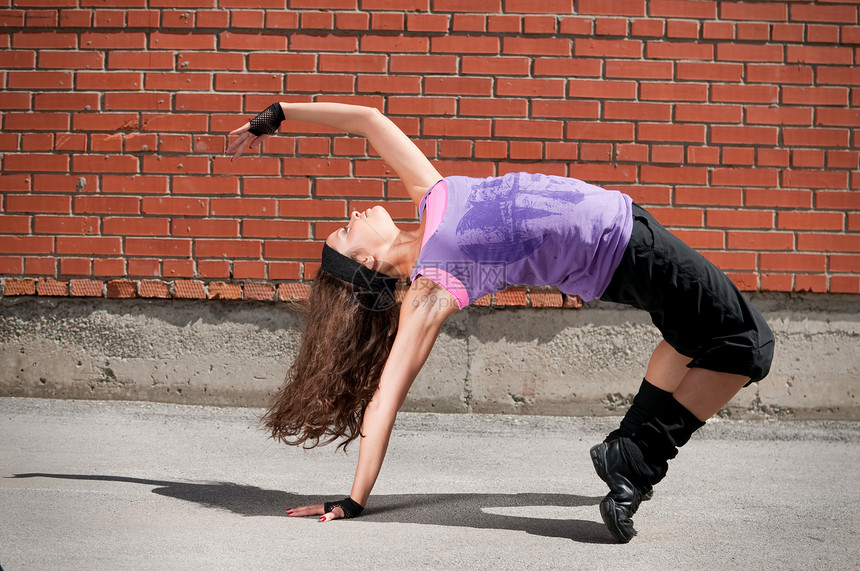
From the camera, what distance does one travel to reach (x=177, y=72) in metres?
4.28

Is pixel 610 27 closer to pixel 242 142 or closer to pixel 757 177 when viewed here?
pixel 757 177

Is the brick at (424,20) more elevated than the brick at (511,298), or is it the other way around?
the brick at (424,20)

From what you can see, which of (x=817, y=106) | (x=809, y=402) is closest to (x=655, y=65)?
(x=817, y=106)

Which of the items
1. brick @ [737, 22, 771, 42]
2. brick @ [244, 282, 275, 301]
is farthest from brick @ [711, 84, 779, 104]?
brick @ [244, 282, 275, 301]

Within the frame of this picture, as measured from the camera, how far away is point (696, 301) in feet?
8.10

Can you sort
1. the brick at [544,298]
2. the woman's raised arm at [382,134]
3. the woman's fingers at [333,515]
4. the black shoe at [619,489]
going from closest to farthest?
the black shoe at [619,489] < the woman's fingers at [333,515] < the woman's raised arm at [382,134] < the brick at [544,298]

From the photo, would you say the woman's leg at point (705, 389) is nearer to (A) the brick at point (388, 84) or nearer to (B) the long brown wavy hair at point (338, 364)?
(B) the long brown wavy hair at point (338, 364)

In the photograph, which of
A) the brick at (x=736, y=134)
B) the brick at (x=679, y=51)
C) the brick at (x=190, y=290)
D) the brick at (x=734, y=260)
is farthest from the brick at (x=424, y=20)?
the brick at (x=734, y=260)

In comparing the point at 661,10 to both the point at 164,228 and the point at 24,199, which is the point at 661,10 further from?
the point at 24,199

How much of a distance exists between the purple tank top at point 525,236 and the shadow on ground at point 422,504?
75cm

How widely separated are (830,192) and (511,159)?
170 centimetres

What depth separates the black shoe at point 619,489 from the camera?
2.45m

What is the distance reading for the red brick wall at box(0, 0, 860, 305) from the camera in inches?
167

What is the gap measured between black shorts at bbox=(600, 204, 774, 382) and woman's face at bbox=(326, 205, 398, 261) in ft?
2.83
